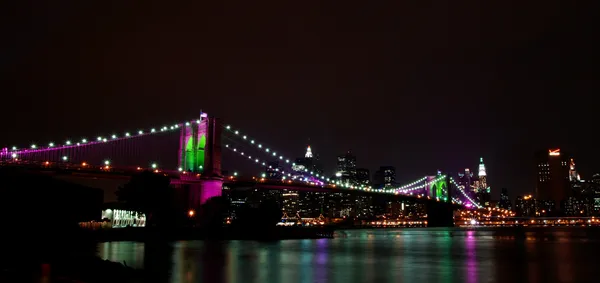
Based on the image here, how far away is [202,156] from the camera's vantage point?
242 feet

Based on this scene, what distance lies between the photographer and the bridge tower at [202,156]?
69.9 metres

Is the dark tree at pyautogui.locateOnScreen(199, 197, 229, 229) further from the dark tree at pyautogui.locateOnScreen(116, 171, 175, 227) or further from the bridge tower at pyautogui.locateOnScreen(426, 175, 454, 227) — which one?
the bridge tower at pyautogui.locateOnScreen(426, 175, 454, 227)

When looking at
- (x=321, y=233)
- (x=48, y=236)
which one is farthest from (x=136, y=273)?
(x=321, y=233)

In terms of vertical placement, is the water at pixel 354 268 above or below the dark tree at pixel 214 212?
below

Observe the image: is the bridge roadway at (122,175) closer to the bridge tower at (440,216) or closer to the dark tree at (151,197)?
the dark tree at (151,197)

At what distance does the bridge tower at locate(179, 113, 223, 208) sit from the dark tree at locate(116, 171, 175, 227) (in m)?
10.2

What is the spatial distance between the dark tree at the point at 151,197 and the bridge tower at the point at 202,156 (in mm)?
10167

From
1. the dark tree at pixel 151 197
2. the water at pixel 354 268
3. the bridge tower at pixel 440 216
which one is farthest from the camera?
the bridge tower at pixel 440 216

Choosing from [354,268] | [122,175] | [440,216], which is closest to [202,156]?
[122,175]

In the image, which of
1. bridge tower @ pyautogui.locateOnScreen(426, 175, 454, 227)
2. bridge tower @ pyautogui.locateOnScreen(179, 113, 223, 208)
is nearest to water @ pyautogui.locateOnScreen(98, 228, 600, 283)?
bridge tower @ pyautogui.locateOnScreen(179, 113, 223, 208)

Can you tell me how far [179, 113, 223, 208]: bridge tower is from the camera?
69875 mm

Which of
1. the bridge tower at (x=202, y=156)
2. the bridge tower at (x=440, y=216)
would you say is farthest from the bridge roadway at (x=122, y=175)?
the bridge tower at (x=440, y=216)

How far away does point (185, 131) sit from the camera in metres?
77.6

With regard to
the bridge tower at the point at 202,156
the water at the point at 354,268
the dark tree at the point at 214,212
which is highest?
the bridge tower at the point at 202,156
